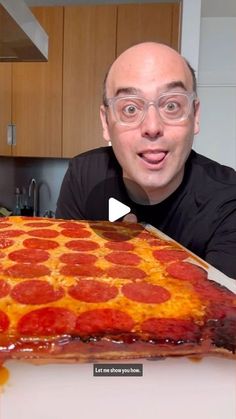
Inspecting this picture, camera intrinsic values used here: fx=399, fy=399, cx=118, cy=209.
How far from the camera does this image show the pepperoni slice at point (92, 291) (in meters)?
0.35

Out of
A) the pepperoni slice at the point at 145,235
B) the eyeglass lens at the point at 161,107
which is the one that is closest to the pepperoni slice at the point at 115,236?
the pepperoni slice at the point at 145,235

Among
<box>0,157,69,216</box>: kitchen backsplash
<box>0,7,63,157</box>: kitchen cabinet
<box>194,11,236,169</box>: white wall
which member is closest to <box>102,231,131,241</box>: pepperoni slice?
<box>194,11,236,169</box>: white wall

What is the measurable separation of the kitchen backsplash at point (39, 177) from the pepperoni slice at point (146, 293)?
2.66m

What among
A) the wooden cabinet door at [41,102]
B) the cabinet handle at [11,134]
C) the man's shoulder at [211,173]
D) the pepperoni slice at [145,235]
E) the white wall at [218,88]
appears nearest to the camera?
the pepperoni slice at [145,235]

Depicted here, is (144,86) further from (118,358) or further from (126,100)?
(118,358)

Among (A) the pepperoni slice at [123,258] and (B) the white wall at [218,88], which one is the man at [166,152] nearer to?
(A) the pepperoni slice at [123,258]

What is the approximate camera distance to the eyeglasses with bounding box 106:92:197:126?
652 millimetres

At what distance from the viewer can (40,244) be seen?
0.48 metres

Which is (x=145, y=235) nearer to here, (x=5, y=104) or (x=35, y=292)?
(x=35, y=292)

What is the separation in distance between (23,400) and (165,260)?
21cm

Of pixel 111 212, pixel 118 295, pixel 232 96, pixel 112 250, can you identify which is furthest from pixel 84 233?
pixel 232 96

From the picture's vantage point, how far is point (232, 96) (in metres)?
2.46

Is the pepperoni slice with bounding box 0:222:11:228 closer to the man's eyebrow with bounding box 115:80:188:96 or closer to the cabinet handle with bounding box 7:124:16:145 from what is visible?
the man's eyebrow with bounding box 115:80:188:96

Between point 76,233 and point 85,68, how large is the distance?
7.24ft
